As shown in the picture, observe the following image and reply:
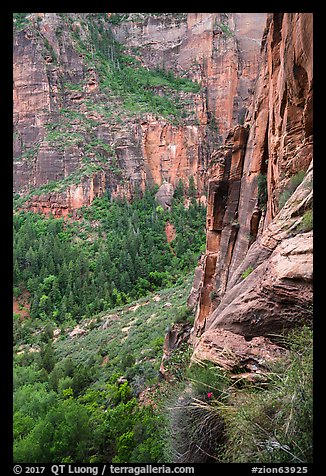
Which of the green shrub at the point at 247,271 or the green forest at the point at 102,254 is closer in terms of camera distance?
the green shrub at the point at 247,271

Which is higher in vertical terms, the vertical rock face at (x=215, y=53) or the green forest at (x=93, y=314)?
the vertical rock face at (x=215, y=53)

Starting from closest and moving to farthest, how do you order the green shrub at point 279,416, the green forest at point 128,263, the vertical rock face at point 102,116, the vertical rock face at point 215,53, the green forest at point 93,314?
the green shrub at point 279,416, the green forest at point 128,263, the green forest at point 93,314, the vertical rock face at point 102,116, the vertical rock face at point 215,53

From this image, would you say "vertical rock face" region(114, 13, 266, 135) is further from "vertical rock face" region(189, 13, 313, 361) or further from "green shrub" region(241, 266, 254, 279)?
"green shrub" region(241, 266, 254, 279)

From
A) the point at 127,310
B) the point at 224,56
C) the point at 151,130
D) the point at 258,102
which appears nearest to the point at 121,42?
the point at 224,56

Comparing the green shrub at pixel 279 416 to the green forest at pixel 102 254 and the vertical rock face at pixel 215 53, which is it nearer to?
the green forest at pixel 102 254

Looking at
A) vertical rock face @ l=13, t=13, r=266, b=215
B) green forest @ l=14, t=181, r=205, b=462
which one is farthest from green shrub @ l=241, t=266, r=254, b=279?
vertical rock face @ l=13, t=13, r=266, b=215

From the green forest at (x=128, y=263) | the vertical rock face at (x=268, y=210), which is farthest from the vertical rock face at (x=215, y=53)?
the vertical rock face at (x=268, y=210)
